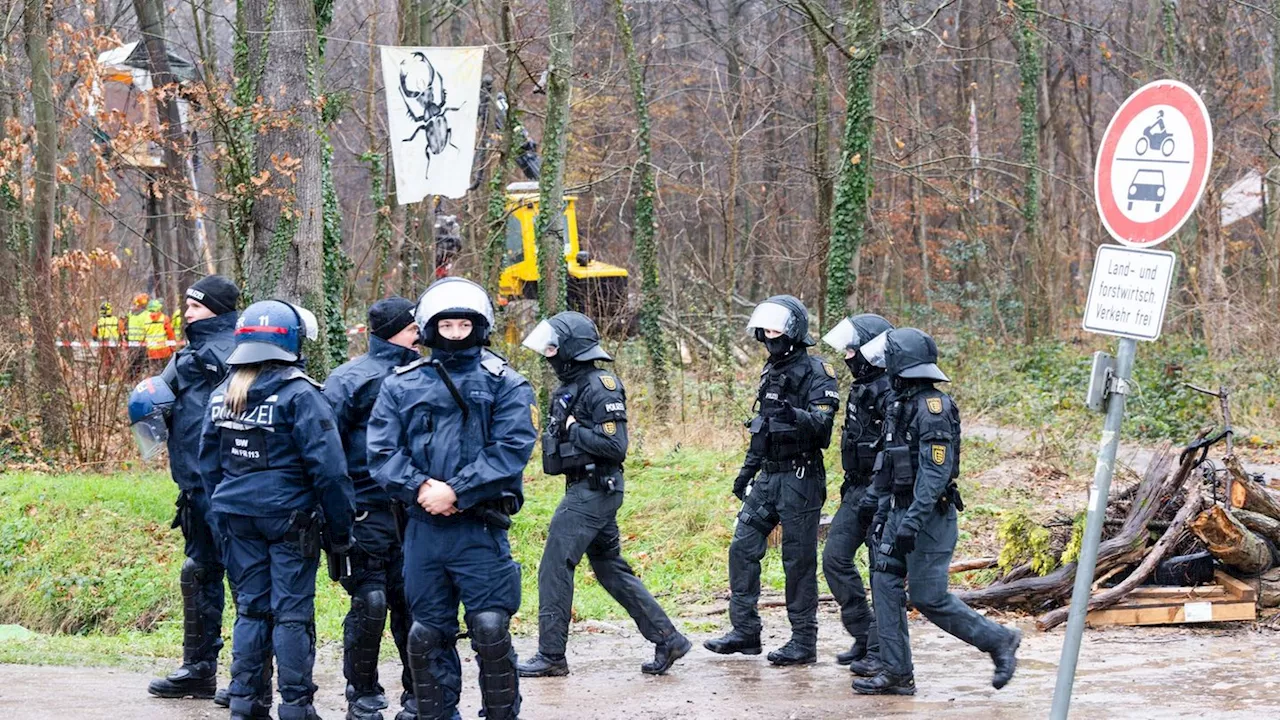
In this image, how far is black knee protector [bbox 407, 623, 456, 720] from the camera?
5660mm

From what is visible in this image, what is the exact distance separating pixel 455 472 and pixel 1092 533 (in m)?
2.60

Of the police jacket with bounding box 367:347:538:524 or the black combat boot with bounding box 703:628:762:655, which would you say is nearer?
the police jacket with bounding box 367:347:538:524

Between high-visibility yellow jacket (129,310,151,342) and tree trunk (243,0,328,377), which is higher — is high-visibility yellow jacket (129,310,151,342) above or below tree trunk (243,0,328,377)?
below

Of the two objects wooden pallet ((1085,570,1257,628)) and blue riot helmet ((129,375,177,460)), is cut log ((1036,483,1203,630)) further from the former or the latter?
blue riot helmet ((129,375,177,460))

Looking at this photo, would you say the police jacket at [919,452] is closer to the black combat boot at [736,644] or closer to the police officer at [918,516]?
the police officer at [918,516]

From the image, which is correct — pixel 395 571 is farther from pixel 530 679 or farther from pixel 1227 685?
pixel 1227 685

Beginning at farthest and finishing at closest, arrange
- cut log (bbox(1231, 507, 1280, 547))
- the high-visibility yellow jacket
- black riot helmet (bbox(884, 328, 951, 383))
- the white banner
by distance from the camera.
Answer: the high-visibility yellow jacket
the white banner
cut log (bbox(1231, 507, 1280, 547))
black riot helmet (bbox(884, 328, 951, 383))

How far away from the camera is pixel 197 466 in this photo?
22.2ft

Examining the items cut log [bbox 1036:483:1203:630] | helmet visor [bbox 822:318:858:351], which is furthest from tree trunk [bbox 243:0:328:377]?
cut log [bbox 1036:483:1203:630]

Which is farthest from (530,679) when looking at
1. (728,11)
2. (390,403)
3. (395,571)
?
(728,11)

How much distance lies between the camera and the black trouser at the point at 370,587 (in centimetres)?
638

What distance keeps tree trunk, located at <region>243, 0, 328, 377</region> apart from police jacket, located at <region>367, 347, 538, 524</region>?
17.4 ft

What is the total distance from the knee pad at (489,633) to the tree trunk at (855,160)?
33.3 feet

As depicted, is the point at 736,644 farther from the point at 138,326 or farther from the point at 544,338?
the point at 138,326
